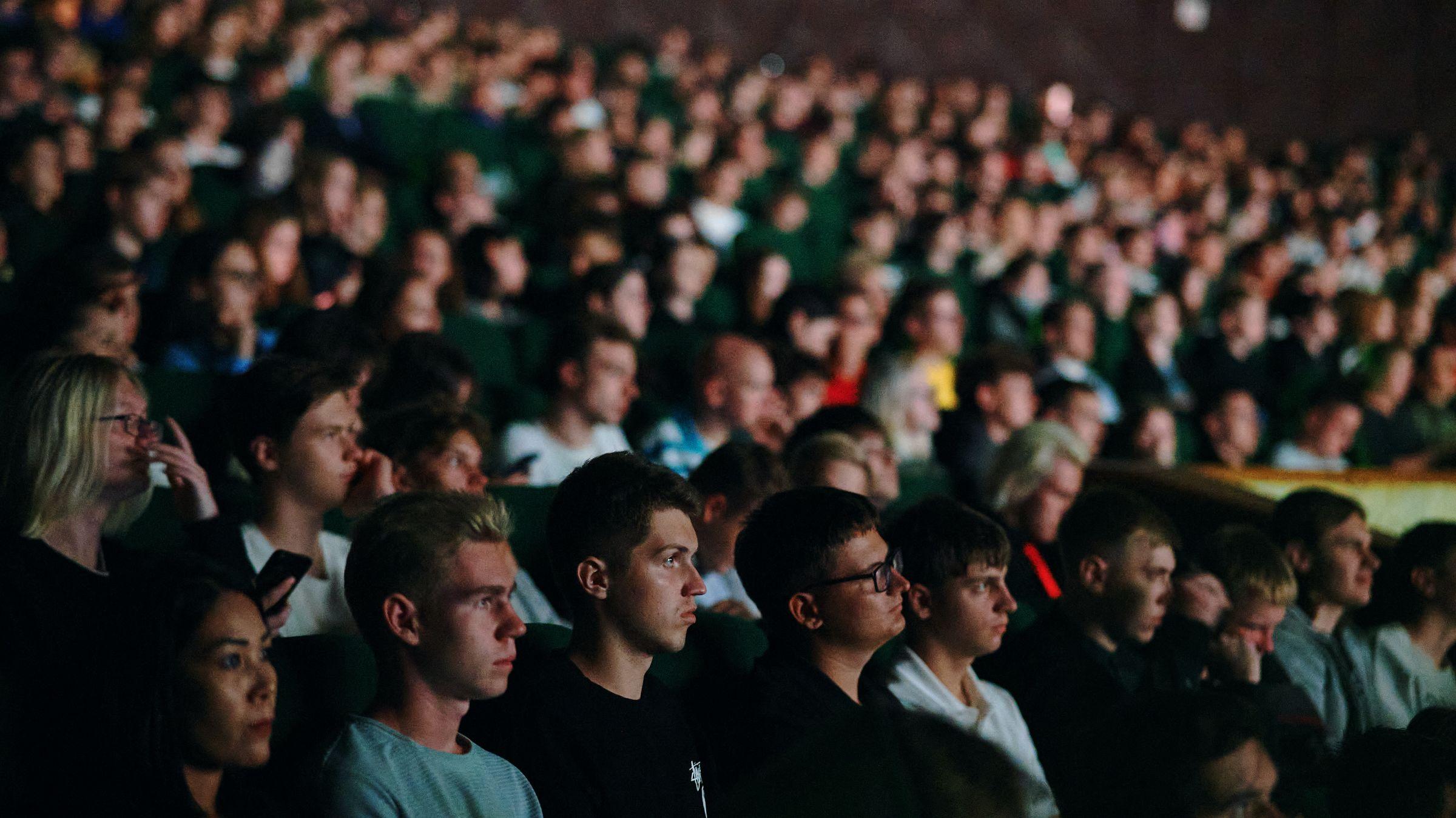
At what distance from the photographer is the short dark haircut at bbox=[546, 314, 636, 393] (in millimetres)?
2053

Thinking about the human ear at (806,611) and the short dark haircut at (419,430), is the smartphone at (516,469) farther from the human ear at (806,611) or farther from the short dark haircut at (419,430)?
the human ear at (806,611)

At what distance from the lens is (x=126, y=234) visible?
2.44 m

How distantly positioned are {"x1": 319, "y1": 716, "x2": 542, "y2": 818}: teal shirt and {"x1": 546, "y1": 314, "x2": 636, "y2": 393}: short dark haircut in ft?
3.45

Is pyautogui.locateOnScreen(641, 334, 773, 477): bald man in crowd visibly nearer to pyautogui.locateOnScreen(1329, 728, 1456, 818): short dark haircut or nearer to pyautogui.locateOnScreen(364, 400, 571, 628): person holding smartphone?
pyautogui.locateOnScreen(364, 400, 571, 628): person holding smartphone

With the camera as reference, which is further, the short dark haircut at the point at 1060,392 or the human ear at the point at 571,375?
the short dark haircut at the point at 1060,392

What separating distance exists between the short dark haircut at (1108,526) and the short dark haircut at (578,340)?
728 mm

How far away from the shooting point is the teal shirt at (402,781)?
98cm

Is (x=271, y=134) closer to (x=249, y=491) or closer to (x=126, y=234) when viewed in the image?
(x=126, y=234)

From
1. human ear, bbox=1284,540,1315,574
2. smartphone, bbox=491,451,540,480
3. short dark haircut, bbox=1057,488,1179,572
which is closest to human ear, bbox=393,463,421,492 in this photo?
smartphone, bbox=491,451,540,480

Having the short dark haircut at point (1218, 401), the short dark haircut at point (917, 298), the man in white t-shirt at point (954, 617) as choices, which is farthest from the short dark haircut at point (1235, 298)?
the man in white t-shirt at point (954, 617)

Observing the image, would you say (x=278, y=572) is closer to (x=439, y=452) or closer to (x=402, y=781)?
(x=402, y=781)

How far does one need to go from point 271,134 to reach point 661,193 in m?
0.95

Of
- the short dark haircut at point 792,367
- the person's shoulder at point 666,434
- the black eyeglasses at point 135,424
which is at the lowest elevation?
the person's shoulder at point 666,434

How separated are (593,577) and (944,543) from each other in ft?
1.32
